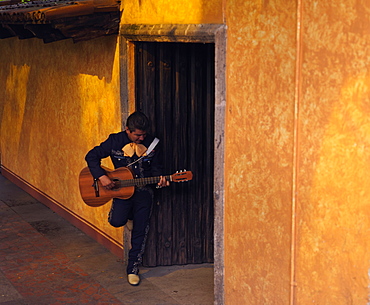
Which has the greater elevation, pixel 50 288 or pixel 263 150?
pixel 263 150

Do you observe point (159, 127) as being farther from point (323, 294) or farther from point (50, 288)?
point (323, 294)

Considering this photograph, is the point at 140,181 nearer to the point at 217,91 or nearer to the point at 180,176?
the point at 180,176

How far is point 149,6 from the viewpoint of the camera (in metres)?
7.27

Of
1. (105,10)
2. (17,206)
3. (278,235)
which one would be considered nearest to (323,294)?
(278,235)

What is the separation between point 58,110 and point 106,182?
10.8 feet

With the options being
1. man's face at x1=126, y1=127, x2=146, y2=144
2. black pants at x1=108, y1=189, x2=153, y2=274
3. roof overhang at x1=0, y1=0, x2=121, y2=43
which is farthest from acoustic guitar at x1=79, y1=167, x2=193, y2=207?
roof overhang at x1=0, y1=0, x2=121, y2=43

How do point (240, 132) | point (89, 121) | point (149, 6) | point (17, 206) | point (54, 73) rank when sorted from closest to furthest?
point (240, 132)
point (149, 6)
point (89, 121)
point (54, 73)
point (17, 206)

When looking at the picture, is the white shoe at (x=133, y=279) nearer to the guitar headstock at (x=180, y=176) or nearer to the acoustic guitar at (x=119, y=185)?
the acoustic guitar at (x=119, y=185)

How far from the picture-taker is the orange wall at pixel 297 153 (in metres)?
4.85

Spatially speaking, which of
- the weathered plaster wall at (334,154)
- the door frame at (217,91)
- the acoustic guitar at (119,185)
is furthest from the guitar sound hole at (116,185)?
the weathered plaster wall at (334,154)

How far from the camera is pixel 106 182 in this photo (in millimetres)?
7254

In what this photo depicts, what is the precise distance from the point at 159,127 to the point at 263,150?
2.33 meters

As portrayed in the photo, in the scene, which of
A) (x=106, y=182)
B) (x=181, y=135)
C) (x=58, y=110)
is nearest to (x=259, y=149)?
(x=106, y=182)

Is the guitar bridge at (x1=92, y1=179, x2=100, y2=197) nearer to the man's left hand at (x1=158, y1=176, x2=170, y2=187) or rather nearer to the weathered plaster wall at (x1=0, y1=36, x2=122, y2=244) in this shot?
the man's left hand at (x1=158, y1=176, x2=170, y2=187)
